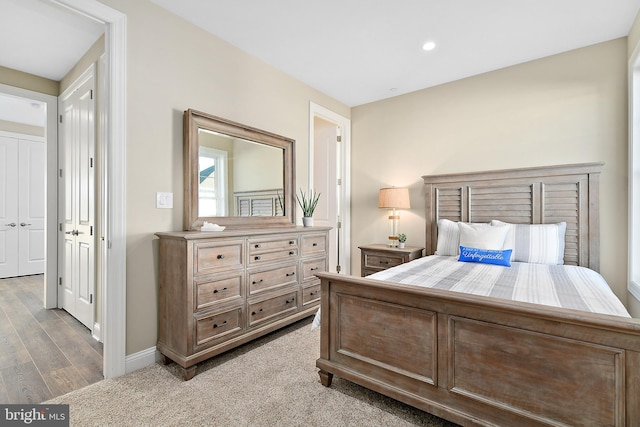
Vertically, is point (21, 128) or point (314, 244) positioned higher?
point (21, 128)

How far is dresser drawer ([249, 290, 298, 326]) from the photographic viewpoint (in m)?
2.55

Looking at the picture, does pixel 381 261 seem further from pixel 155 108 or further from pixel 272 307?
pixel 155 108

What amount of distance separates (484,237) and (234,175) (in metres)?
2.43

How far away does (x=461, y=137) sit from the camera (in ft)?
11.8

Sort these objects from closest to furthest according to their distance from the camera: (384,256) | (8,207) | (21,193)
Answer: (384,256), (8,207), (21,193)

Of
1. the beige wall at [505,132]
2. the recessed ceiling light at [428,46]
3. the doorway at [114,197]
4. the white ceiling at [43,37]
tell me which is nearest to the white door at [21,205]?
the white ceiling at [43,37]

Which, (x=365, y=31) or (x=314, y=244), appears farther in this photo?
(x=314, y=244)

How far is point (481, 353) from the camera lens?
1469mm

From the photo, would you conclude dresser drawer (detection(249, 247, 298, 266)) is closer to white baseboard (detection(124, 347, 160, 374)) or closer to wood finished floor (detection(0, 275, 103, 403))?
white baseboard (detection(124, 347, 160, 374))

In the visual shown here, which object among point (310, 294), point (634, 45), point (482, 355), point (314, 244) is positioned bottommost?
point (310, 294)

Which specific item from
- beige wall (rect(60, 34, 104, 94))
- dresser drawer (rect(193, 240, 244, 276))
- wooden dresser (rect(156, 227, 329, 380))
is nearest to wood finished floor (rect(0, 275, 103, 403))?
wooden dresser (rect(156, 227, 329, 380))

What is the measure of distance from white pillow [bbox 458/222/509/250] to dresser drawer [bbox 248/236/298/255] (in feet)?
5.47

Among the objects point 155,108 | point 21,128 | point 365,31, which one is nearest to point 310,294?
point 155,108

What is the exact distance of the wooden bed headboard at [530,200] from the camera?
2816 millimetres
